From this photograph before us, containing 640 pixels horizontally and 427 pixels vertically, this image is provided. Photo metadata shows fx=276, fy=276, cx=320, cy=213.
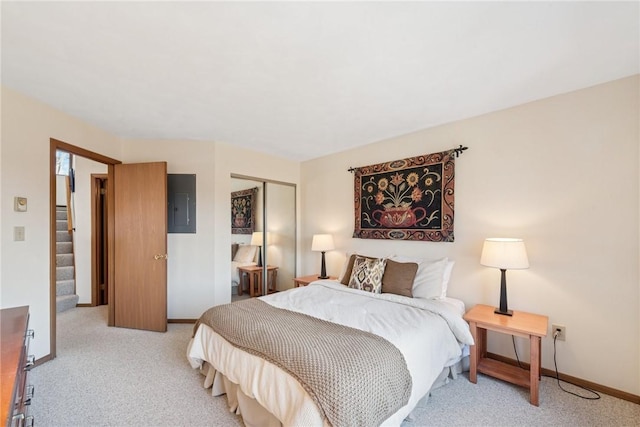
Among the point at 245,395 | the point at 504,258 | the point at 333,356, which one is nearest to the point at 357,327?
the point at 333,356

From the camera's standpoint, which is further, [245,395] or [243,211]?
[243,211]

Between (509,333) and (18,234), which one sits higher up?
(18,234)

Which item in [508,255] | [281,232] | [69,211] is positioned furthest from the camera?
[69,211]

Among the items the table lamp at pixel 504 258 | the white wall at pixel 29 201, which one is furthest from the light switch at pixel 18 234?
the table lamp at pixel 504 258

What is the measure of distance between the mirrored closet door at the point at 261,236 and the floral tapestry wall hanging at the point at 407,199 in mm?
1315

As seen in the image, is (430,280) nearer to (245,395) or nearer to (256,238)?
(245,395)

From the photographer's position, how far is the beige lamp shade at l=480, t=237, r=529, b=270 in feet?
7.26

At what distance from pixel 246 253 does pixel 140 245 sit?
1328mm

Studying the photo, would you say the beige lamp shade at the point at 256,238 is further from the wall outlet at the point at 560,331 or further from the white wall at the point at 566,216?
the wall outlet at the point at 560,331

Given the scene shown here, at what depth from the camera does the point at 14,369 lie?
3.22 feet

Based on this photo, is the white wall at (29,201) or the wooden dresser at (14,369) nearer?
the wooden dresser at (14,369)

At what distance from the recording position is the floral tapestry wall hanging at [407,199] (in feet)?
9.66

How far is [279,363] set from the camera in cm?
152

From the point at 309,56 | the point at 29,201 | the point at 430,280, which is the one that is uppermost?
the point at 309,56
